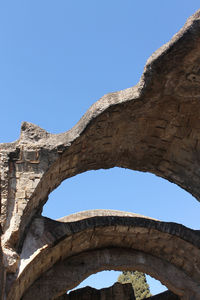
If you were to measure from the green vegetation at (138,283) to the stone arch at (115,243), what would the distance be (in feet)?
18.0

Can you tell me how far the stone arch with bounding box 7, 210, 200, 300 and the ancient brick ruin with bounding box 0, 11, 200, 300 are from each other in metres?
0.02

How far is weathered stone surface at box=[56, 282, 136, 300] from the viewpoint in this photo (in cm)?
838

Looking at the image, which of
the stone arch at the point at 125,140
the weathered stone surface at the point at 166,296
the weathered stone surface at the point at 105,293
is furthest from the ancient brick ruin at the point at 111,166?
the weathered stone surface at the point at 105,293

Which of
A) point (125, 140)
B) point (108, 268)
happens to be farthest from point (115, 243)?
point (125, 140)

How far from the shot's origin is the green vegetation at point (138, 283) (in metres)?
12.4

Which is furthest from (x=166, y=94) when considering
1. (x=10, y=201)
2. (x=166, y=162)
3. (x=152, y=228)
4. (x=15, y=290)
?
(x=15, y=290)

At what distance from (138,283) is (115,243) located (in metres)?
6.28

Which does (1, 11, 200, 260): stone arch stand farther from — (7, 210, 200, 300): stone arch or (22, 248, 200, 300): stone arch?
(22, 248, 200, 300): stone arch

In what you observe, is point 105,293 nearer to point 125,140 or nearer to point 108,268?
point 108,268

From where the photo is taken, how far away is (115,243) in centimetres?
711

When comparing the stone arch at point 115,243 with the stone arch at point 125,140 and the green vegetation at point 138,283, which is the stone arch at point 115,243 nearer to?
the stone arch at point 125,140

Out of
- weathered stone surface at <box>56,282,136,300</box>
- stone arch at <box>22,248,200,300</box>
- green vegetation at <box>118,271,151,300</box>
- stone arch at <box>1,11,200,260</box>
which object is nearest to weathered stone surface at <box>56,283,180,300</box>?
weathered stone surface at <box>56,282,136,300</box>

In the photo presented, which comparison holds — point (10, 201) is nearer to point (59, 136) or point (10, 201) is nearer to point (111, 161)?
point (59, 136)

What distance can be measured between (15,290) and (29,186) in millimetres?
1300
